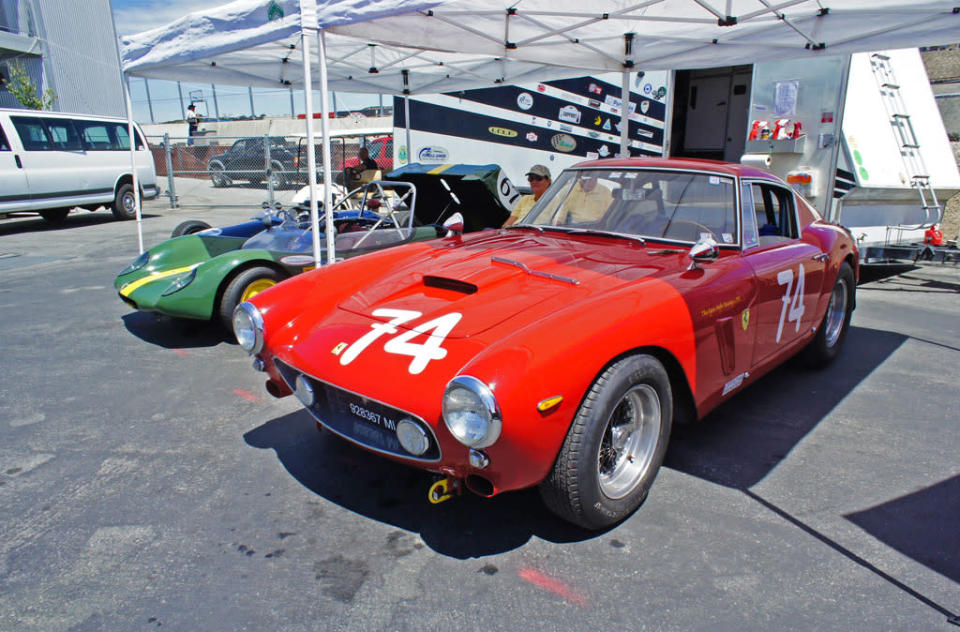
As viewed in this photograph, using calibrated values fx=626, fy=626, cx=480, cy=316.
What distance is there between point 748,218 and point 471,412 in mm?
2161

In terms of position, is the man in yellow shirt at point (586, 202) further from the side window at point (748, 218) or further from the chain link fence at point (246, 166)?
the chain link fence at point (246, 166)

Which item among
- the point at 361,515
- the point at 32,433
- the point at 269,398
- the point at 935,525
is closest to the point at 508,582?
the point at 361,515

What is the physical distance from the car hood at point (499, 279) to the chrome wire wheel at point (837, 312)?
6.51 feet

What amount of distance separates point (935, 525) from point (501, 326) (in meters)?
1.94

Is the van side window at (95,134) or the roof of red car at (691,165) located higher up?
the van side window at (95,134)

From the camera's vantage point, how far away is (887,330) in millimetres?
5402

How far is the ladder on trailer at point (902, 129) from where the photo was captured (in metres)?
7.08

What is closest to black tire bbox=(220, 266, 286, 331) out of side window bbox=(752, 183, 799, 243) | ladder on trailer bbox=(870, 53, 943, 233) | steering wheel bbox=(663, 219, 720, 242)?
steering wheel bbox=(663, 219, 720, 242)

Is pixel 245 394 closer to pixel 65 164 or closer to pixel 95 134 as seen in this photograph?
pixel 65 164

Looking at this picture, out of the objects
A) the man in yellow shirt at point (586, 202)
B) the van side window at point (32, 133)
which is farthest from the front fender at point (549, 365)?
the van side window at point (32, 133)

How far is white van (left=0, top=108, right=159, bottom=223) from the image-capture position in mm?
10703

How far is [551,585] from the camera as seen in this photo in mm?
2156

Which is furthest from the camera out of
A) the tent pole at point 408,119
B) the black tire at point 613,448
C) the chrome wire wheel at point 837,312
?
the tent pole at point 408,119

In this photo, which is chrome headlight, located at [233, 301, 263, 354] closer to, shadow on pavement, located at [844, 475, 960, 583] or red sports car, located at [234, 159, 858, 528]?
red sports car, located at [234, 159, 858, 528]
